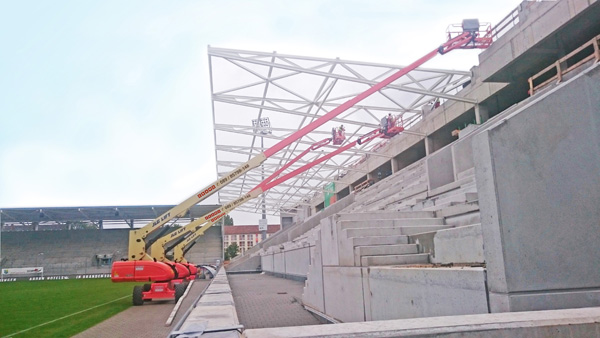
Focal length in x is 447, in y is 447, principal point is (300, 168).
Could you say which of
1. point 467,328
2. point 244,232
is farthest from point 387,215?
point 244,232

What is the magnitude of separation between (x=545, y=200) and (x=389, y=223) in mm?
4436

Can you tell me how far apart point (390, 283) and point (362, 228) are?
2.28 metres

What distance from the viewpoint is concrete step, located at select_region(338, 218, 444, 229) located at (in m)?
8.46

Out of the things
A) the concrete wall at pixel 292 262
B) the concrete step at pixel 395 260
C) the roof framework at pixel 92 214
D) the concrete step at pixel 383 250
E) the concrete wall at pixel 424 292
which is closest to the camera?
the concrete wall at pixel 424 292

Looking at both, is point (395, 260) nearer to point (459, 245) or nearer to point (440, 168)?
point (459, 245)

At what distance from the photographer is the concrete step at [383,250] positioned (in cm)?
732

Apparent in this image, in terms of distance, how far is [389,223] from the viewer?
8523mm

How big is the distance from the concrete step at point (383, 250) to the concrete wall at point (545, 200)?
3.20 metres

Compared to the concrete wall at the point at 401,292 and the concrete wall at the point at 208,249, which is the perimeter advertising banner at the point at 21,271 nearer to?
the concrete wall at the point at 208,249

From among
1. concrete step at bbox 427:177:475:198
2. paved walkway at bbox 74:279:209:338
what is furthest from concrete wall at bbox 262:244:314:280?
concrete step at bbox 427:177:475:198

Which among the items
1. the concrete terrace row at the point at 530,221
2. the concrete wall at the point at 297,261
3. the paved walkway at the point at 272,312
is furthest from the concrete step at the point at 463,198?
the concrete wall at the point at 297,261

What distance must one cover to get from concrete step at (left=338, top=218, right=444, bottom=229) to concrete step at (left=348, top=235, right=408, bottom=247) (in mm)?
710

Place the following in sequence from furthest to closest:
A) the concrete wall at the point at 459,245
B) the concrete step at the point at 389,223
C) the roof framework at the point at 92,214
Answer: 1. the roof framework at the point at 92,214
2. the concrete step at the point at 389,223
3. the concrete wall at the point at 459,245

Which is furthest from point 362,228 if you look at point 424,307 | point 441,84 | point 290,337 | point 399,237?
point 441,84
